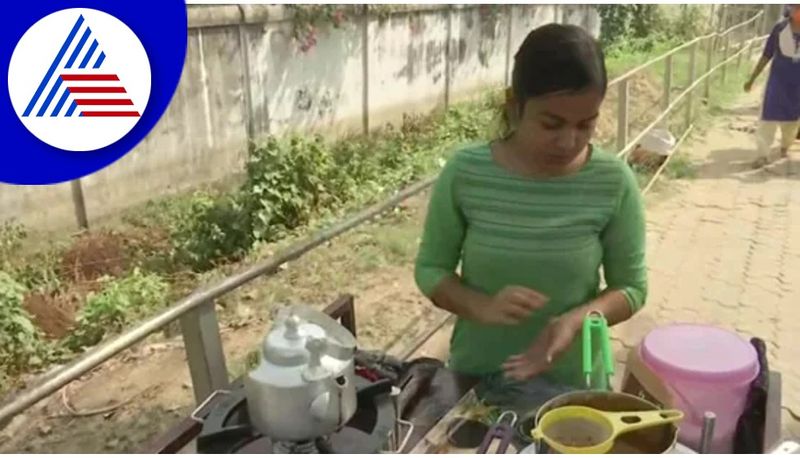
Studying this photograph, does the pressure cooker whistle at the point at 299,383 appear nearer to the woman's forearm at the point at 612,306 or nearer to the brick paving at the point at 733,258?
the woman's forearm at the point at 612,306

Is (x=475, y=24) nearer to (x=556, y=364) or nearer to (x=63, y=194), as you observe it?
(x=63, y=194)

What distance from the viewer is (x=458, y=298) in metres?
1.32

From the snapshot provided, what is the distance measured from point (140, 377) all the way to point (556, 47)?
9.97ft

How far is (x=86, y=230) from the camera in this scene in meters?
5.46

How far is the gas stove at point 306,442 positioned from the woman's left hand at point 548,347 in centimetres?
25

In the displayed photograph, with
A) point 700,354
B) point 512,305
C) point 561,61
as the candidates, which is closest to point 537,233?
point 512,305

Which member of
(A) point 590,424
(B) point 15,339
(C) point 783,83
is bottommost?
(B) point 15,339

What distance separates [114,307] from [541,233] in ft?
11.4

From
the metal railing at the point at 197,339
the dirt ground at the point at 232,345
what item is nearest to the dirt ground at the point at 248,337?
the dirt ground at the point at 232,345

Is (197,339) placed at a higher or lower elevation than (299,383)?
lower

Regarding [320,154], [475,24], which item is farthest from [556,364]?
[475,24]

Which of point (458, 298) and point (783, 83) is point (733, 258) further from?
point (458, 298)

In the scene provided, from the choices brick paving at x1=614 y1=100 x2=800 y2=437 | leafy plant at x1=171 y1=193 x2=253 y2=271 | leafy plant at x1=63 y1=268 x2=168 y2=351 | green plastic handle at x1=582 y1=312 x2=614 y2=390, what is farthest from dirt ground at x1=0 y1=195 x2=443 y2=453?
green plastic handle at x1=582 y1=312 x2=614 y2=390

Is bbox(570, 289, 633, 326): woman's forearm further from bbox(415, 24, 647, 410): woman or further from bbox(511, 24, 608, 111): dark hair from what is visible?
bbox(511, 24, 608, 111): dark hair
